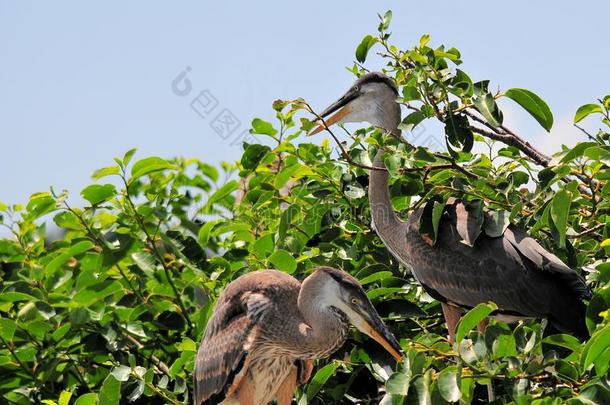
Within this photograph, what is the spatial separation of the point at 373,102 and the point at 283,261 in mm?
1107

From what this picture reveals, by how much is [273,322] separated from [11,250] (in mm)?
2678

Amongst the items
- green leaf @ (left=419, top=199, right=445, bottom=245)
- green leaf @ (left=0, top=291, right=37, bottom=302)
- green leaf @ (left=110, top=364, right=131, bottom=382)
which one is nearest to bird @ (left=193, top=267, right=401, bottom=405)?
green leaf @ (left=110, top=364, right=131, bottom=382)

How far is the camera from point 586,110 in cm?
423

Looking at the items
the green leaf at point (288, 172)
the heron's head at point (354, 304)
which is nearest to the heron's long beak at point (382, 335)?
the heron's head at point (354, 304)

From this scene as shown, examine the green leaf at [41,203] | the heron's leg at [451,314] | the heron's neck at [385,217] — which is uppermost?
the green leaf at [41,203]

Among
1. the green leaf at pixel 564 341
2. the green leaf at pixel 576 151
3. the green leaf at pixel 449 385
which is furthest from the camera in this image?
the green leaf at pixel 576 151

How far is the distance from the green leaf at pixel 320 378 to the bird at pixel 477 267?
0.59 metres

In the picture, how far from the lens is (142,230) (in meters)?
5.79

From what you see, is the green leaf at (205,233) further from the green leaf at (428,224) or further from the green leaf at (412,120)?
the green leaf at (412,120)

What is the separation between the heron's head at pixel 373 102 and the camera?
5.58 m

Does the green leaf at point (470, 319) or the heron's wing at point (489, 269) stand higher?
the green leaf at point (470, 319)

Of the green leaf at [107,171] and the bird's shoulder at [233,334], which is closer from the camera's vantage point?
the bird's shoulder at [233,334]

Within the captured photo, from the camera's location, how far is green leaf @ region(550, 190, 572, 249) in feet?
12.1

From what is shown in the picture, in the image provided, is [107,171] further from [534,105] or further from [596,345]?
[596,345]
